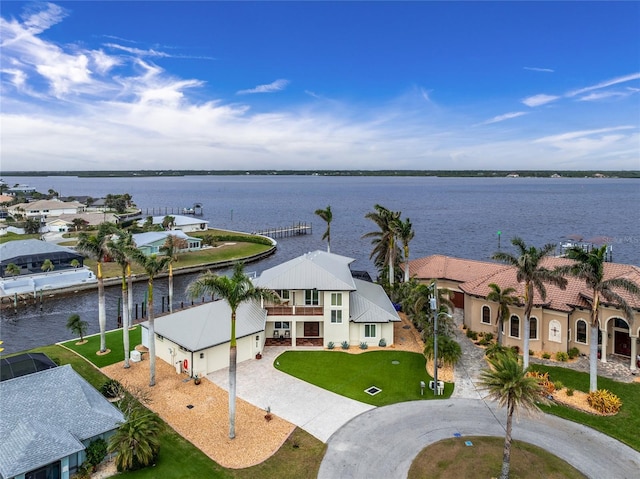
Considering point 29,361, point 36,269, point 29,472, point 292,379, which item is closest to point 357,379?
point 292,379

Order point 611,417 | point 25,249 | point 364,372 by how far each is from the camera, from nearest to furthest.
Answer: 1. point 611,417
2. point 364,372
3. point 25,249

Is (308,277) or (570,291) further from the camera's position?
(308,277)

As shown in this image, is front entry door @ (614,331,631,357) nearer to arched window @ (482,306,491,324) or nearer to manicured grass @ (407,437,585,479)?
arched window @ (482,306,491,324)

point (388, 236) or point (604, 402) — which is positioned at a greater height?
point (388, 236)

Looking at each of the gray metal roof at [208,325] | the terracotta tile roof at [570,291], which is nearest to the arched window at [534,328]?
the terracotta tile roof at [570,291]

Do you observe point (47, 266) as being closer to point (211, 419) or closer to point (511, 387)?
point (211, 419)

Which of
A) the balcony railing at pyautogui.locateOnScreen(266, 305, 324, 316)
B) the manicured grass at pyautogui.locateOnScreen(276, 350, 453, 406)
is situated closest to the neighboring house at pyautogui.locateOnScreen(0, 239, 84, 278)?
the balcony railing at pyautogui.locateOnScreen(266, 305, 324, 316)

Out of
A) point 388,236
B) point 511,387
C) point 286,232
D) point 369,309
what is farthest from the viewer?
point 286,232

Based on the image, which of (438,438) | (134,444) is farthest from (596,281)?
(134,444)
